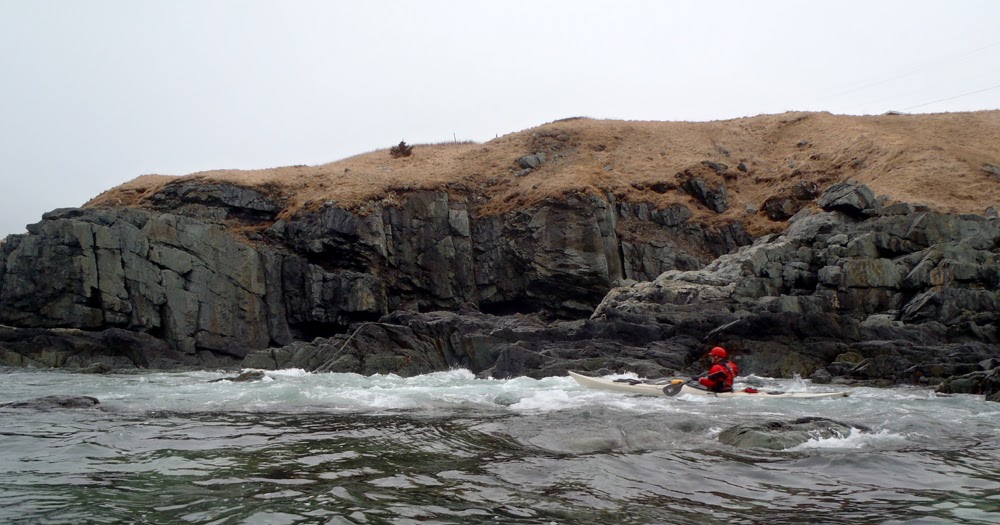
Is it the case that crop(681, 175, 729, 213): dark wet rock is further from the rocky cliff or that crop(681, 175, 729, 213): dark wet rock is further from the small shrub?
the small shrub

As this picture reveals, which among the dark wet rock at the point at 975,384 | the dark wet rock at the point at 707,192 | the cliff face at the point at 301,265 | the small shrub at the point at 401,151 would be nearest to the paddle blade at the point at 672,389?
the dark wet rock at the point at 975,384

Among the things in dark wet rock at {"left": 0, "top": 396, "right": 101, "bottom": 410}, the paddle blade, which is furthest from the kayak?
dark wet rock at {"left": 0, "top": 396, "right": 101, "bottom": 410}

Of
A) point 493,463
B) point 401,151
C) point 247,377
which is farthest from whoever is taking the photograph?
point 401,151

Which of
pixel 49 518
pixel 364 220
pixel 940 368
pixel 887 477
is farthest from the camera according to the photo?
pixel 364 220

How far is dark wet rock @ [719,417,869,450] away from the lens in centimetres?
889

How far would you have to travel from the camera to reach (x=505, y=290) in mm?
34938

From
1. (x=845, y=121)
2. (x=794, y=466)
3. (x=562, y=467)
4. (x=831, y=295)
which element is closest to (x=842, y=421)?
(x=794, y=466)

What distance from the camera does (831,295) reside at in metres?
23.8

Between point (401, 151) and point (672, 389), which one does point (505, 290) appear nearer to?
point (401, 151)

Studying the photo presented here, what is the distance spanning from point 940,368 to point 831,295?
7.17 metres

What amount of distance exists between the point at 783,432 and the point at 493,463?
4.16 meters

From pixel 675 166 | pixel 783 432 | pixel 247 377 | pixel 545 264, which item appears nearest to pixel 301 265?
pixel 545 264

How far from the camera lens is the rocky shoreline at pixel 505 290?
2006cm

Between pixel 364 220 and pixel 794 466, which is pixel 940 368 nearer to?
pixel 794 466
